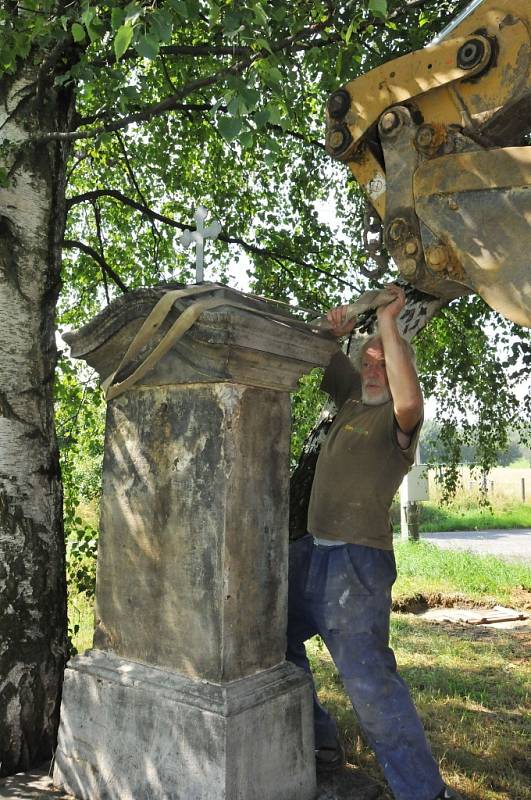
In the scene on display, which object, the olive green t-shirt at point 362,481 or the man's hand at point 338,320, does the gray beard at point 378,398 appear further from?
the man's hand at point 338,320

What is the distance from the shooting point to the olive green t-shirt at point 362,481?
9.17 ft

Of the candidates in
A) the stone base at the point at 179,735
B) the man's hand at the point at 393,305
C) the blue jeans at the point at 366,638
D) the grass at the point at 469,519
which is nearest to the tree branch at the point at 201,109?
the man's hand at the point at 393,305

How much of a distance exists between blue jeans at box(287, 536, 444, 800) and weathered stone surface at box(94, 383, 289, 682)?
185 millimetres

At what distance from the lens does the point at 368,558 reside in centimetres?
278

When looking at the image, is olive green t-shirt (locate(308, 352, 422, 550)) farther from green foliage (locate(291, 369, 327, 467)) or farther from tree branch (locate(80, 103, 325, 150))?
green foliage (locate(291, 369, 327, 467))

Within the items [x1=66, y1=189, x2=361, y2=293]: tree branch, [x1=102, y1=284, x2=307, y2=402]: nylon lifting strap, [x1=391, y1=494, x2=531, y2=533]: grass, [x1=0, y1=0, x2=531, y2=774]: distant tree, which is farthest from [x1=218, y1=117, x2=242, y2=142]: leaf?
[x1=391, y1=494, x2=531, y2=533]: grass

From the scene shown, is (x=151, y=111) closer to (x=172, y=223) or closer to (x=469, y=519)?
(x=172, y=223)

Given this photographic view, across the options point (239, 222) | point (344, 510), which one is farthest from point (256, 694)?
point (239, 222)

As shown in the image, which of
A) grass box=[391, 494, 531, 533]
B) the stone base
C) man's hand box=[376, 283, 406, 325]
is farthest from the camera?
grass box=[391, 494, 531, 533]

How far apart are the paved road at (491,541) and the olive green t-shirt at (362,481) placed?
10.2 m

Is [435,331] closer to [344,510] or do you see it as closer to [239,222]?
[239,222]

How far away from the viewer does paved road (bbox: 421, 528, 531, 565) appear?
1389 cm

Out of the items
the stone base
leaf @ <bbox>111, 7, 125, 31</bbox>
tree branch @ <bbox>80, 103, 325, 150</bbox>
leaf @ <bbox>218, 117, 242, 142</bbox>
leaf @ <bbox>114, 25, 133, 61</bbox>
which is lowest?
the stone base

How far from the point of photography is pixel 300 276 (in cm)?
646
